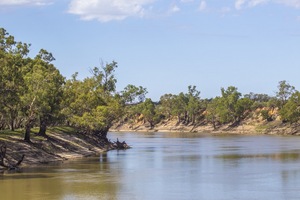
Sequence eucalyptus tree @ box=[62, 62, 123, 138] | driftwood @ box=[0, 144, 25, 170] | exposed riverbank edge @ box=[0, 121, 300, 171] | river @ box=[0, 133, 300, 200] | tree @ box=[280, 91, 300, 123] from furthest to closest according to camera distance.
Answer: tree @ box=[280, 91, 300, 123], eucalyptus tree @ box=[62, 62, 123, 138], exposed riverbank edge @ box=[0, 121, 300, 171], driftwood @ box=[0, 144, 25, 170], river @ box=[0, 133, 300, 200]

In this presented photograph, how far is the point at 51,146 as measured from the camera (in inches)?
3091

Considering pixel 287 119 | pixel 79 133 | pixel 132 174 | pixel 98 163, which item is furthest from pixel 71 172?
pixel 287 119

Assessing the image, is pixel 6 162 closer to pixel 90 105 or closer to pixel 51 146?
pixel 51 146

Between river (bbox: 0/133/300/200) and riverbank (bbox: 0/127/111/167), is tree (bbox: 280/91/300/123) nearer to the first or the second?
riverbank (bbox: 0/127/111/167)

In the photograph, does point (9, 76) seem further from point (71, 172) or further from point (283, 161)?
point (283, 161)

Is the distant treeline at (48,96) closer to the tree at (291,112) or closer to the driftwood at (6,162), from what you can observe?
the driftwood at (6,162)

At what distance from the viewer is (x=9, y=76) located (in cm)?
5659

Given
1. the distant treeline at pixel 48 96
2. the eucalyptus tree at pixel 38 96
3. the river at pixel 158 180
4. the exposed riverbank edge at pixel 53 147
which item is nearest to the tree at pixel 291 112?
the distant treeline at pixel 48 96

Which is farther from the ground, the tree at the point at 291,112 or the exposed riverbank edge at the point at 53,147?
the tree at the point at 291,112

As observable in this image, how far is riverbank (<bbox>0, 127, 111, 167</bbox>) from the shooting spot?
2653 inches

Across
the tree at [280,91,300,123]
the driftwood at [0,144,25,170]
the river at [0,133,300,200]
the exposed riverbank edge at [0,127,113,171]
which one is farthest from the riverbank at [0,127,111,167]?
the tree at [280,91,300,123]

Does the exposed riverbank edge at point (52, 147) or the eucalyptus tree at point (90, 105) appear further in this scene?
the eucalyptus tree at point (90, 105)

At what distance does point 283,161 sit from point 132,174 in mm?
24939

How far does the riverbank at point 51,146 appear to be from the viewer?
67.4 meters
